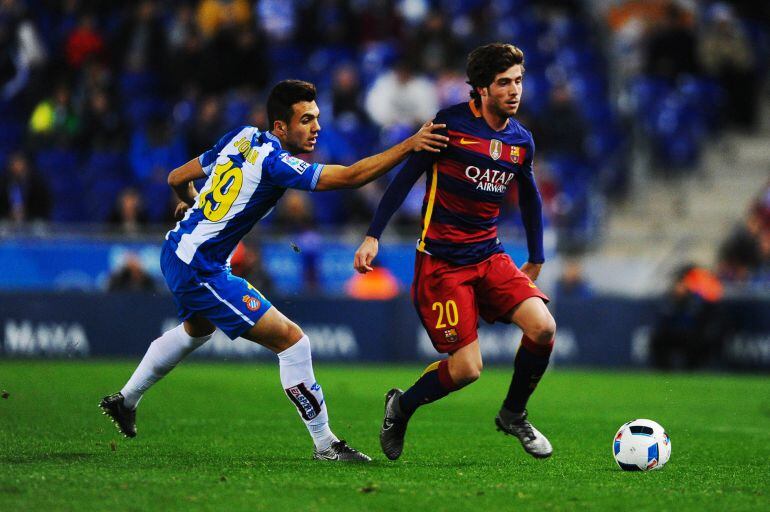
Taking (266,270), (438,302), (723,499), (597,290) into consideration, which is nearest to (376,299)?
(266,270)

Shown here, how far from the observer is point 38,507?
241 inches

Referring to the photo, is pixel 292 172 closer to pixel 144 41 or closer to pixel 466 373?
pixel 466 373

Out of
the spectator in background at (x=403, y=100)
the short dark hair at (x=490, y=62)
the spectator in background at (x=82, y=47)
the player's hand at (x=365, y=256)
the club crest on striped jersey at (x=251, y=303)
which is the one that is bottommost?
the club crest on striped jersey at (x=251, y=303)

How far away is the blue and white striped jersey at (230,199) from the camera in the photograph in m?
8.00

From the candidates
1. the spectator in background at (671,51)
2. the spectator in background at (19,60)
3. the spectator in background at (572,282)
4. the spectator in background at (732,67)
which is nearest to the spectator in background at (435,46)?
the spectator in background at (671,51)

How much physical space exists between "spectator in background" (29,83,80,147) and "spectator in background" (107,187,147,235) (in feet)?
7.47

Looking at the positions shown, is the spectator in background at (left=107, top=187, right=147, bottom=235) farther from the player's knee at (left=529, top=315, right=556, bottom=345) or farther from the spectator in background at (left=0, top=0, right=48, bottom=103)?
the player's knee at (left=529, top=315, right=556, bottom=345)

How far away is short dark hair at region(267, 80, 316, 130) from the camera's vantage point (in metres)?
8.11

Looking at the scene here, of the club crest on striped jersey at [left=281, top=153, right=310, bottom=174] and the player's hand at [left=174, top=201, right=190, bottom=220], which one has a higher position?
the club crest on striped jersey at [left=281, top=153, right=310, bottom=174]

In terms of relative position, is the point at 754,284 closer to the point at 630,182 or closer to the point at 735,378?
the point at 735,378

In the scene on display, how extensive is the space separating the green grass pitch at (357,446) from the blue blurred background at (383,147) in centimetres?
356

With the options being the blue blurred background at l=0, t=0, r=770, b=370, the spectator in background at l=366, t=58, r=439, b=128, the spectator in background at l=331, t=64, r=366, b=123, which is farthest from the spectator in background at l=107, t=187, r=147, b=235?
the spectator in background at l=366, t=58, r=439, b=128

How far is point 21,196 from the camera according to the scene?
1877cm

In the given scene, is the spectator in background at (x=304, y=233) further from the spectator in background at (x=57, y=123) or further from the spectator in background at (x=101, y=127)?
the spectator in background at (x=57, y=123)
